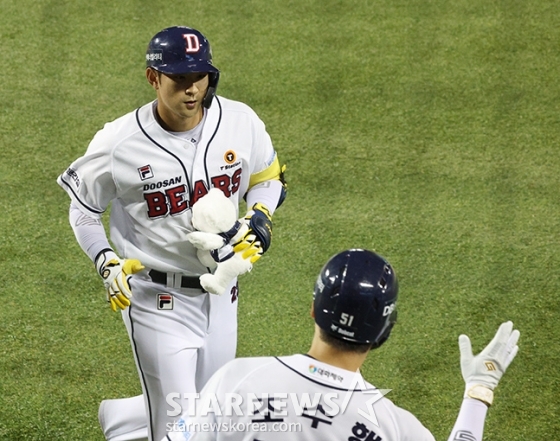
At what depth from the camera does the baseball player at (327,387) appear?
7.96 ft

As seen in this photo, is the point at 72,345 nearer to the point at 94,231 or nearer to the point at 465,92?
the point at 94,231

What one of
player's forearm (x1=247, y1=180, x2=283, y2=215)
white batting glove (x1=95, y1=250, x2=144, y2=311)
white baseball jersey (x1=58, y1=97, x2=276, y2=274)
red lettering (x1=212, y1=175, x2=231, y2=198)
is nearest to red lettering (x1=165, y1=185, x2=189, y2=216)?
white baseball jersey (x1=58, y1=97, x2=276, y2=274)

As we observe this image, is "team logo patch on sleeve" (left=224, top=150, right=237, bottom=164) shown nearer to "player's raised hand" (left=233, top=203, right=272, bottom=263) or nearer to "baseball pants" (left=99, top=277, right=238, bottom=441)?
"player's raised hand" (left=233, top=203, right=272, bottom=263)

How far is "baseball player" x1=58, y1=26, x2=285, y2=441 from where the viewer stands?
3441mm

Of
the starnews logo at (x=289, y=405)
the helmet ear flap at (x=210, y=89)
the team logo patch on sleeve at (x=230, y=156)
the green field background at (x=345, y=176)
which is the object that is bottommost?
the green field background at (x=345, y=176)

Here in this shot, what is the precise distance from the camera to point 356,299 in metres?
2.43

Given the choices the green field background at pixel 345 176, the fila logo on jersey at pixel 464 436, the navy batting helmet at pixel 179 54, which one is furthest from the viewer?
the green field background at pixel 345 176

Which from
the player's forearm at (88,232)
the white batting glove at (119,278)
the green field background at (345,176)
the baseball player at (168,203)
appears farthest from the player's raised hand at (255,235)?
the green field background at (345,176)

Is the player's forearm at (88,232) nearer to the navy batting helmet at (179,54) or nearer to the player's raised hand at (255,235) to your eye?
the player's raised hand at (255,235)

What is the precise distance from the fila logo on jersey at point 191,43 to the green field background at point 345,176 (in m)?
1.99

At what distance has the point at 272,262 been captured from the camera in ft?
18.1

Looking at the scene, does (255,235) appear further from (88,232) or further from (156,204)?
(88,232)

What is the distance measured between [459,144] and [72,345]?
10.2ft

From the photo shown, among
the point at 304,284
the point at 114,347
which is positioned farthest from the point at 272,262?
the point at 114,347
